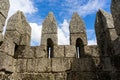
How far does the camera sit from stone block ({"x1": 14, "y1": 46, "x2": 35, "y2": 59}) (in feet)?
19.3

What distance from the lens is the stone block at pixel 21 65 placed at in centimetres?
568

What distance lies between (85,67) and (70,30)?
150 cm

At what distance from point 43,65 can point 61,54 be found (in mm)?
768

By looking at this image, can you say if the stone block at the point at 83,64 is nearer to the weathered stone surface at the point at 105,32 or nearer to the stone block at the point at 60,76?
the stone block at the point at 60,76

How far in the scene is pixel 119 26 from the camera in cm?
455

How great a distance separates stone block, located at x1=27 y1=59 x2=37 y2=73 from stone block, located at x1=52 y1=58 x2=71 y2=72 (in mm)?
669

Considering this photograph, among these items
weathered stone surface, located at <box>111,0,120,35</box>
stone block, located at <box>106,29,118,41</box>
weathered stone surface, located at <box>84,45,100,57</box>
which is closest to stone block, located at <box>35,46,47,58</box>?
weathered stone surface, located at <box>84,45,100,57</box>

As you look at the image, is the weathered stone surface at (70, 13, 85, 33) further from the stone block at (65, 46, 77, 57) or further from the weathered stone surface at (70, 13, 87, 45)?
the stone block at (65, 46, 77, 57)

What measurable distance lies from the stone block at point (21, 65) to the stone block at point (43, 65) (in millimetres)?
473

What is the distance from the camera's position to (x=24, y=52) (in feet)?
19.5

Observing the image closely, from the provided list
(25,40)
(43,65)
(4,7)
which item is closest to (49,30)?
(25,40)

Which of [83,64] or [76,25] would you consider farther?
[76,25]

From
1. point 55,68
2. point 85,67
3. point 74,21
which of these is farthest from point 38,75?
point 74,21

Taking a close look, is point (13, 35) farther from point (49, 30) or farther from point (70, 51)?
point (70, 51)
